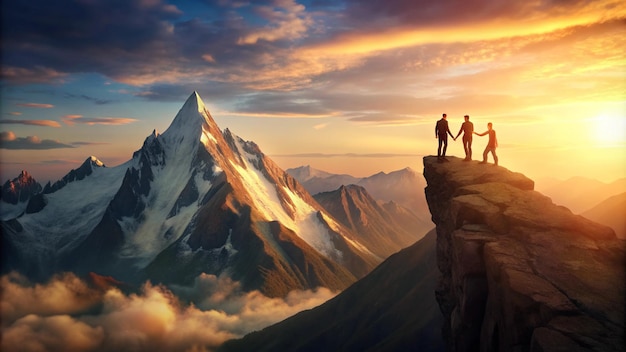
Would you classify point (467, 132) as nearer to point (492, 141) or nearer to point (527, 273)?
point (492, 141)

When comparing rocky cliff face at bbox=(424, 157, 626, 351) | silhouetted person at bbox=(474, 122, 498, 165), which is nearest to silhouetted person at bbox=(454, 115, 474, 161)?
silhouetted person at bbox=(474, 122, 498, 165)

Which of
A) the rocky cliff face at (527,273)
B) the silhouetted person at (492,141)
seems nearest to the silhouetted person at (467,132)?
the silhouetted person at (492,141)

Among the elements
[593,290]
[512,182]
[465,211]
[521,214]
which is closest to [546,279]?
[593,290]

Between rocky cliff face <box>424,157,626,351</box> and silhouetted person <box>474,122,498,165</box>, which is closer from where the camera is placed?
rocky cliff face <box>424,157,626,351</box>

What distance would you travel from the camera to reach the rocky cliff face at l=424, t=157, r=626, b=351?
31.0 metres

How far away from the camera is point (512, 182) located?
166 feet

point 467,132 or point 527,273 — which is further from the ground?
point 467,132

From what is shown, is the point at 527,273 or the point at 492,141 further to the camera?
the point at 492,141

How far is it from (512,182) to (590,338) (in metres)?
23.5

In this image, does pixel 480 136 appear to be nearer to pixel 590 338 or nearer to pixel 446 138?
pixel 446 138

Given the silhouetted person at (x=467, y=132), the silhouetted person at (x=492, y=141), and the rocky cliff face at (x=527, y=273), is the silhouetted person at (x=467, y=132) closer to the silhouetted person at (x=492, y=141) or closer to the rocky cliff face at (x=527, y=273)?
the silhouetted person at (x=492, y=141)

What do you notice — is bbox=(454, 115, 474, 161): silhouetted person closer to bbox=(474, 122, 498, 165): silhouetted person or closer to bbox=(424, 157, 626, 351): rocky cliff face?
bbox=(474, 122, 498, 165): silhouetted person

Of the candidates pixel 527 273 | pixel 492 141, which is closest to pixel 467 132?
pixel 492 141

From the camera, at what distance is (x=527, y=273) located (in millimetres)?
34781
